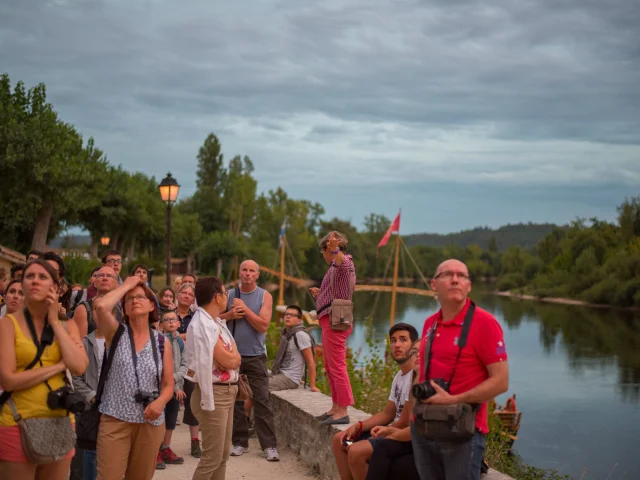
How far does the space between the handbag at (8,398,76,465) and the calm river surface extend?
9.85 metres

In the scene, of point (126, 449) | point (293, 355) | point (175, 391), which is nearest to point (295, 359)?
point (293, 355)

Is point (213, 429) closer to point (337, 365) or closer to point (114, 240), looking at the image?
point (337, 365)

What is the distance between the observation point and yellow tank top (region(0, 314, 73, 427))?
12.7 feet

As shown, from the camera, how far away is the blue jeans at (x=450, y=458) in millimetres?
3707

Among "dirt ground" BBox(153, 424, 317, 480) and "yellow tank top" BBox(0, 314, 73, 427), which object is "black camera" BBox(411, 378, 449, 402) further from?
"dirt ground" BBox(153, 424, 317, 480)

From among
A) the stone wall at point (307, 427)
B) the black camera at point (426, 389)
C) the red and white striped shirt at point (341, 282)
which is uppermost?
the red and white striped shirt at point (341, 282)

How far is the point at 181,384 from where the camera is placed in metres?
7.48

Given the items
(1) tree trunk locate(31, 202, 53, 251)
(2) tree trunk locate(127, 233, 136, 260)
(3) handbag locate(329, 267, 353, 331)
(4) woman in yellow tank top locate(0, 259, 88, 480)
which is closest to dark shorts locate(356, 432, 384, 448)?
(3) handbag locate(329, 267, 353, 331)

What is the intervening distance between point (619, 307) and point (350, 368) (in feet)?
242

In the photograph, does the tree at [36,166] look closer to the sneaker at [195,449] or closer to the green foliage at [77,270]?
the green foliage at [77,270]

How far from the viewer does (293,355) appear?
8.71 meters

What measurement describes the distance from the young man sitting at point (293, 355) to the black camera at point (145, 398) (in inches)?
157

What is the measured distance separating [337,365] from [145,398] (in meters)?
2.48

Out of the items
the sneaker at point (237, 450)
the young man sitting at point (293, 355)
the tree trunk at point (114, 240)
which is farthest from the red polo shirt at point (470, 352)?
the tree trunk at point (114, 240)
